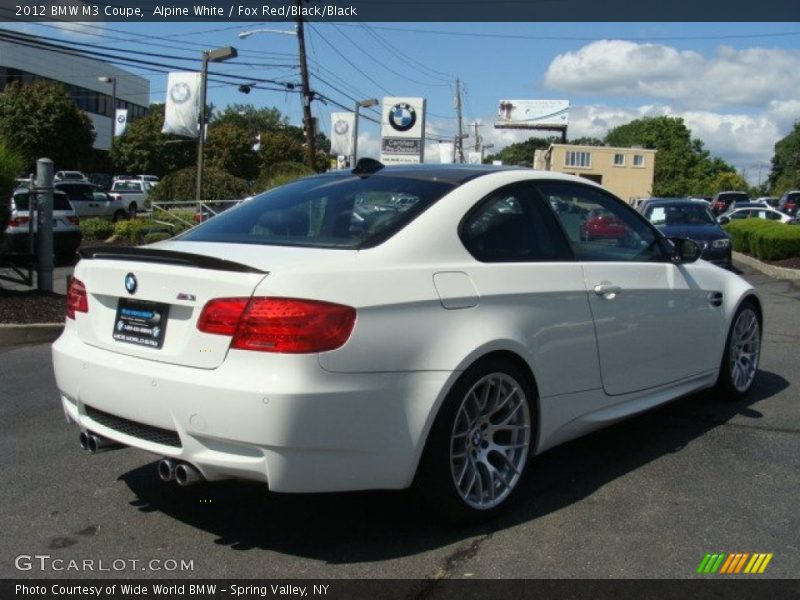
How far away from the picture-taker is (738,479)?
4422 mm

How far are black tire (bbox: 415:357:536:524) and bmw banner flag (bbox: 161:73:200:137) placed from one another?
73.3 feet

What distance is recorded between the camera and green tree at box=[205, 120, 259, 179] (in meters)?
66.7

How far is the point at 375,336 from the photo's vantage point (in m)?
3.25

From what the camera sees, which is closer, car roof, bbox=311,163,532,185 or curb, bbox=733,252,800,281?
Answer: car roof, bbox=311,163,532,185

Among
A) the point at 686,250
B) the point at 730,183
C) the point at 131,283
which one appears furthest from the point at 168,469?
the point at 730,183

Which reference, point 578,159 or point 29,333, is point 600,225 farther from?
point 578,159

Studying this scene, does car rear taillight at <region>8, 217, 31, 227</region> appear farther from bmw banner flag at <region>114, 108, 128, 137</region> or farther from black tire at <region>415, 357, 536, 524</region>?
bmw banner flag at <region>114, 108, 128, 137</region>

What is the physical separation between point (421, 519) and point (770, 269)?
1572cm

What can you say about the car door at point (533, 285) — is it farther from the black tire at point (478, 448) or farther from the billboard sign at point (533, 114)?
the billboard sign at point (533, 114)

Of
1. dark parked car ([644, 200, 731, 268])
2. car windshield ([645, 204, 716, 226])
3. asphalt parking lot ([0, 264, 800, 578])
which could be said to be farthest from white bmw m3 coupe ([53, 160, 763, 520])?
car windshield ([645, 204, 716, 226])

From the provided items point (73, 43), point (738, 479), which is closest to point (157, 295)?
point (738, 479)

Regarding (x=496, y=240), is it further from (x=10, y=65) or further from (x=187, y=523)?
(x=10, y=65)

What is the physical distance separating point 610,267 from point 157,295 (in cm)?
242

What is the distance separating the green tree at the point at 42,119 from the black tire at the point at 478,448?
47584 mm
